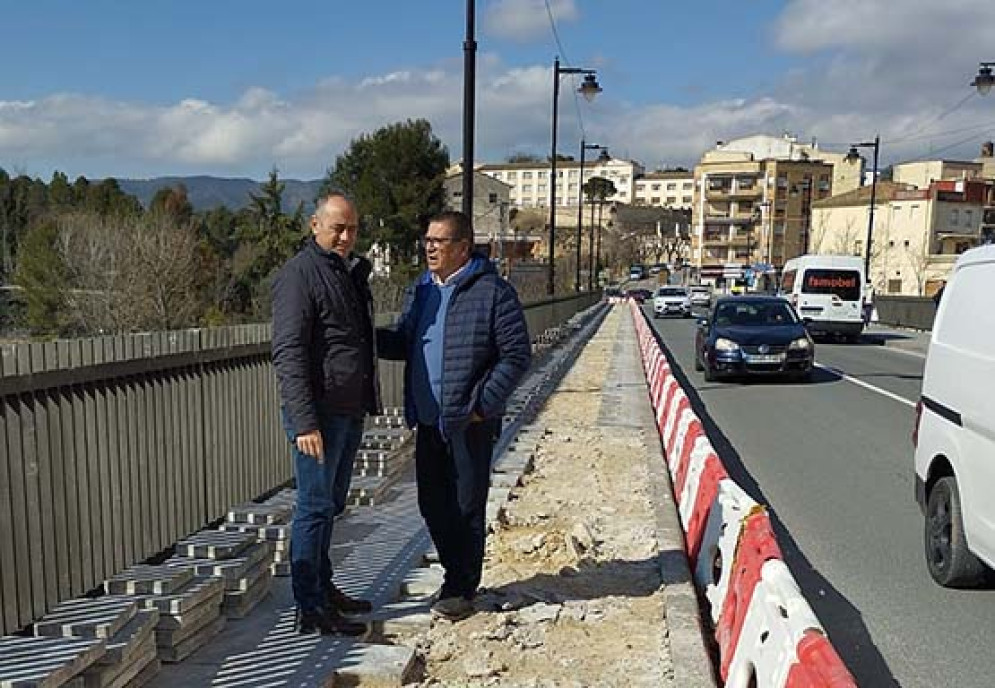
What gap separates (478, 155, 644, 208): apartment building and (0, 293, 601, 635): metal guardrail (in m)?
156

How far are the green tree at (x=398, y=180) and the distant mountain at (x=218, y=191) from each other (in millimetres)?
2233

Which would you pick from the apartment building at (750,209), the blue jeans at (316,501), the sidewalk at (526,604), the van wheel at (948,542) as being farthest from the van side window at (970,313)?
the apartment building at (750,209)

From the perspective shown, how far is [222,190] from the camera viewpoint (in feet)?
312

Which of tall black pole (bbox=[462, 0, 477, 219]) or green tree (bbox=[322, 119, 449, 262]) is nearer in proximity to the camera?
tall black pole (bbox=[462, 0, 477, 219])

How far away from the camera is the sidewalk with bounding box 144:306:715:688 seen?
13.4 feet

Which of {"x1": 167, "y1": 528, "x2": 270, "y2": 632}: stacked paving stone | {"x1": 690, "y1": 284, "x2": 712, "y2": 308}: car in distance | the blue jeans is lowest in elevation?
{"x1": 690, "y1": 284, "x2": 712, "y2": 308}: car in distance

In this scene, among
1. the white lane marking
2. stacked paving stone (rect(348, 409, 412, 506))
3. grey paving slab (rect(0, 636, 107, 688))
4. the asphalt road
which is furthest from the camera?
the white lane marking

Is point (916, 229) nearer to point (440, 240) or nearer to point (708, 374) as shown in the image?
point (708, 374)

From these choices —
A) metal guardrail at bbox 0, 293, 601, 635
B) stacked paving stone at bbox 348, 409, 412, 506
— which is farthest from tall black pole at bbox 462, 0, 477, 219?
metal guardrail at bbox 0, 293, 601, 635

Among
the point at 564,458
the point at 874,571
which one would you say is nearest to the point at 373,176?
the point at 564,458

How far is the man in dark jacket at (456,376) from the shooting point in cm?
438

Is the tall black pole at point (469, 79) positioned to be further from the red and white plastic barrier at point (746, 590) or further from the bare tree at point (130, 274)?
the bare tree at point (130, 274)

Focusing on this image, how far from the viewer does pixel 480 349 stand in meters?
4.38

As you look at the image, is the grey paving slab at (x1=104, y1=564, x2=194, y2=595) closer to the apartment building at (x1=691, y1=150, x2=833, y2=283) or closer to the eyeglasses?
the eyeglasses
